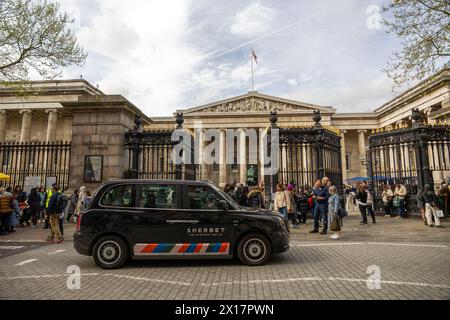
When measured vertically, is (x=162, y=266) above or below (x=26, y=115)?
below

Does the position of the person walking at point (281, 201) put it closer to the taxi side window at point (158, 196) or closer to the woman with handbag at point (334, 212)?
the woman with handbag at point (334, 212)

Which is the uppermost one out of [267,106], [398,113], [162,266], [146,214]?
[267,106]

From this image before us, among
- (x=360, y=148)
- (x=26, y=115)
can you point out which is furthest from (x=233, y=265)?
(x=360, y=148)

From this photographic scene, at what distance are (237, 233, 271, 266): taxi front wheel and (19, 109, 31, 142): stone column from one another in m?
48.5

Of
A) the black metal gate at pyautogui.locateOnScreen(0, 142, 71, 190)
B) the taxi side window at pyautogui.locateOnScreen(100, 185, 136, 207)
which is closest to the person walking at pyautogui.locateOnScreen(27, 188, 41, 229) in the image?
the black metal gate at pyautogui.locateOnScreen(0, 142, 71, 190)

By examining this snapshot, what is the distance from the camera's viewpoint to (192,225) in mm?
5770

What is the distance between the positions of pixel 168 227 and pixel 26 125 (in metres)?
49.0

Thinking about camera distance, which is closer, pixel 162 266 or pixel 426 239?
pixel 162 266

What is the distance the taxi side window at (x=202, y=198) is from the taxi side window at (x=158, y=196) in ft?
1.15

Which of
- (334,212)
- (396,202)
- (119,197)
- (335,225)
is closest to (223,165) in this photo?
(396,202)

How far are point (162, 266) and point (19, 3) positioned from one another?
45.5 ft

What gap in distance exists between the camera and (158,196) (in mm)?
5953
